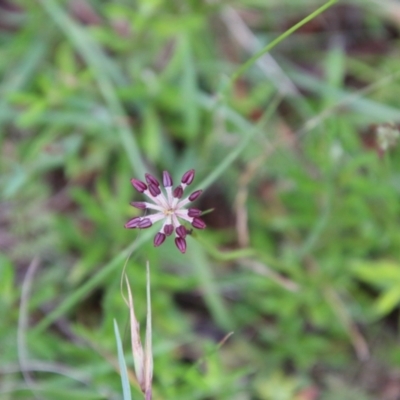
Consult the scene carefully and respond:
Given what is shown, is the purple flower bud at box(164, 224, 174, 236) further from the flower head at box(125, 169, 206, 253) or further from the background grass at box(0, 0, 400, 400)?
the background grass at box(0, 0, 400, 400)

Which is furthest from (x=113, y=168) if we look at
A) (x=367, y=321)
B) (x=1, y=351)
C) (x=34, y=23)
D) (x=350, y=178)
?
(x=367, y=321)

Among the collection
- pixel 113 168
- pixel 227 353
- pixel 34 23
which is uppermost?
pixel 34 23

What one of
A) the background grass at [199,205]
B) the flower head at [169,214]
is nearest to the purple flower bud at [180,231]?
the flower head at [169,214]

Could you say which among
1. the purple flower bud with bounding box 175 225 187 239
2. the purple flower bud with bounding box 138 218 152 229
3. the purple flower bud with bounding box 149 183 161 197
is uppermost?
the purple flower bud with bounding box 149 183 161 197

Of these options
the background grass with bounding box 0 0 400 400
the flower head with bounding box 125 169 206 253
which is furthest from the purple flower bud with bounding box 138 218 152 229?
the background grass with bounding box 0 0 400 400

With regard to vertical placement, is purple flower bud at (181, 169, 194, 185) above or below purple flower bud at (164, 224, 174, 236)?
above

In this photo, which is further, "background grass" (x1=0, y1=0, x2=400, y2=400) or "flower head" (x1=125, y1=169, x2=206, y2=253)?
"background grass" (x1=0, y1=0, x2=400, y2=400)

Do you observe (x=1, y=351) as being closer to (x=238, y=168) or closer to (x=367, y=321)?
(x=238, y=168)

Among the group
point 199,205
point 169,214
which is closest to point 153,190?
point 169,214

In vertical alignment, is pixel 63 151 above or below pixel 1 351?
above
